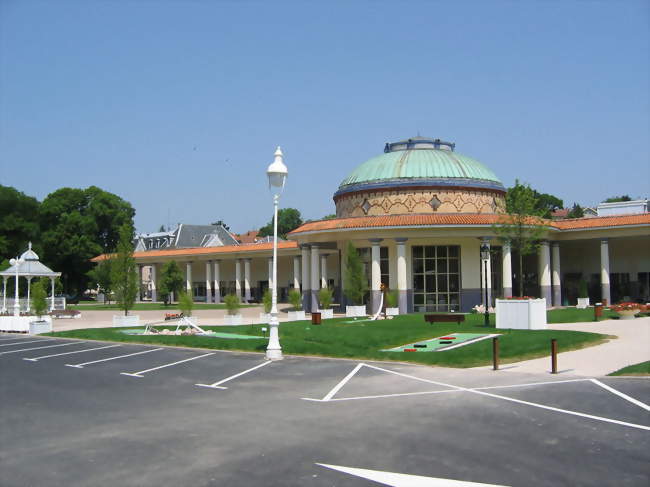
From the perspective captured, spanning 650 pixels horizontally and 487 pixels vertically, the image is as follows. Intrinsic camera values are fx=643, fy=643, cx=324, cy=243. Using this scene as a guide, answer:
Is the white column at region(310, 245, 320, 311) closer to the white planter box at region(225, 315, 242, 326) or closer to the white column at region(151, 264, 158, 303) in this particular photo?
the white planter box at region(225, 315, 242, 326)

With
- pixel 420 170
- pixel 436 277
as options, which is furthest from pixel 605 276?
pixel 420 170

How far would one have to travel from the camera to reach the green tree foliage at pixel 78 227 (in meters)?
78.9

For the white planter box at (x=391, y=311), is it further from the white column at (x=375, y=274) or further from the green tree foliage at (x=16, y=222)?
the green tree foliage at (x=16, y=222)

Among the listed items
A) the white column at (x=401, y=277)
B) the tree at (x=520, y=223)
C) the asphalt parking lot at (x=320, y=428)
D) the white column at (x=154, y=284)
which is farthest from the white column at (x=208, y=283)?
the asphalt parking lot at (x=320, y=428)

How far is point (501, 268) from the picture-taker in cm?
4566

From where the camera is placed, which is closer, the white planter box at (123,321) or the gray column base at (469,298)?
the white planter box at (123,321)

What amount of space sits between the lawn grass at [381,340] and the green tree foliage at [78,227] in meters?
50.1

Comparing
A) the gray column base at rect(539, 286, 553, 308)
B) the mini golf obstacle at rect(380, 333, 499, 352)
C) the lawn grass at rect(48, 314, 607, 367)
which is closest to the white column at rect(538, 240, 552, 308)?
the gray column base at rect(539, 286, 553, 308)

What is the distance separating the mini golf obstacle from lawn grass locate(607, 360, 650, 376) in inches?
223

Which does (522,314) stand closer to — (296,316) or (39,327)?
(296,316)

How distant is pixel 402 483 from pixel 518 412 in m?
4.66

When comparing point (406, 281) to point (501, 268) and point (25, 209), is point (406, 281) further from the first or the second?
point (25, 209)

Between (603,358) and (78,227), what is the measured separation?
7261 cm

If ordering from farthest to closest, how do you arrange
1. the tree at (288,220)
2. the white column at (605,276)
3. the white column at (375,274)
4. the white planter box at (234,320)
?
1. the tree at (288,220)
2. the white column at (605,276)
3. the white column at (375,274)
4. the white planter box at (234,320)
